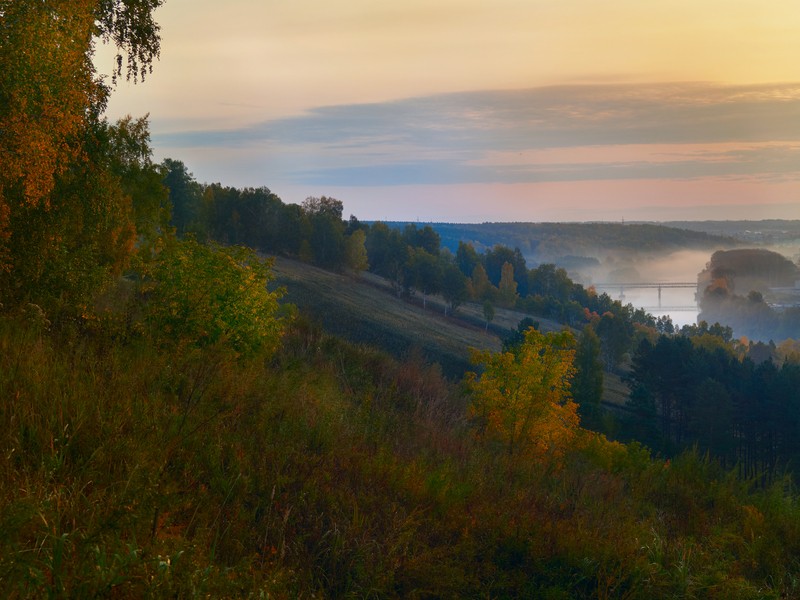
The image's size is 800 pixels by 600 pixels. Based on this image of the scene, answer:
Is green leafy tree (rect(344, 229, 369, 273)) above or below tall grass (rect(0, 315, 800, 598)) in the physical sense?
above

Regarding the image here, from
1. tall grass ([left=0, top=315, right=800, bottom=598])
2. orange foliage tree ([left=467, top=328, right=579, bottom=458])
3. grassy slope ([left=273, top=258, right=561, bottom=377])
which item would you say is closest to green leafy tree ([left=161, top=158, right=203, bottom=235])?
grassy slope ([left=273, top=258, right=561, bottom=377])

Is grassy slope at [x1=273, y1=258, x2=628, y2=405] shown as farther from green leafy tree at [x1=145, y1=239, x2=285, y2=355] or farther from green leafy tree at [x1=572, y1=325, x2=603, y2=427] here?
green leafy tree at [x1=145, y1=239, x2=285, y2=355]

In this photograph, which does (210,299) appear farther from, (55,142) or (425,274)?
(425,274)

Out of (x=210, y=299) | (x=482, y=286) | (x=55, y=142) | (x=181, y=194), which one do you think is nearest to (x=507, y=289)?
(x=482, y=286)

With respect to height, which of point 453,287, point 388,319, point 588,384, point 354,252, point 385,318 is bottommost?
point 588,384

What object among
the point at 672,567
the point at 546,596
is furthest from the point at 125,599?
the point at 672,567

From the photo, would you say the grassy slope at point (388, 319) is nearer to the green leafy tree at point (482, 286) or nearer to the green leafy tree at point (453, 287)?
the green leafy tree at point (453, 287)

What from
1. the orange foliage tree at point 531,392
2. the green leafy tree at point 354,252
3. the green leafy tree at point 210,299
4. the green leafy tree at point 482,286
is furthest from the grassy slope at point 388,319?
the green leafy tree at point 210,299

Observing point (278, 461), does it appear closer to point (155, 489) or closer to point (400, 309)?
point (155, 489)

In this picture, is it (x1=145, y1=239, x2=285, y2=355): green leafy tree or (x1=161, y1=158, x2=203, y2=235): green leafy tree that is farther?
(x1=161, y1=158, x2=203, y2=235): green leafy tree

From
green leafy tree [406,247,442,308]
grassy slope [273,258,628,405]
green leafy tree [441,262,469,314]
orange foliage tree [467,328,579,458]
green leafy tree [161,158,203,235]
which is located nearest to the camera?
orange foliage tree [467,328,579,458]

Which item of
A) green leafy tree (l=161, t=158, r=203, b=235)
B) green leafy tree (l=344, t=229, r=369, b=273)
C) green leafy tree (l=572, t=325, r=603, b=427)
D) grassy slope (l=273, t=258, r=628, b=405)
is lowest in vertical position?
green leafy tree (l=572, t=325, r=603, b=427)

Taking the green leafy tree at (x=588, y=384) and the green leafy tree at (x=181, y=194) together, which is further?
the green leafy tree at (x=181, y=194)

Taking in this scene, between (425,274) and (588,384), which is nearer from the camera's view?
(588,384)
